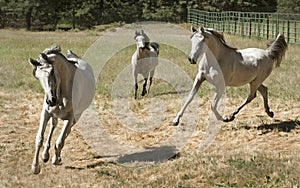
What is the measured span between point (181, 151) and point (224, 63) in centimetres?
182

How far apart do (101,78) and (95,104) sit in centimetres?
373

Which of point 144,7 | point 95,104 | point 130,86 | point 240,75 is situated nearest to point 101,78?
point 130,86

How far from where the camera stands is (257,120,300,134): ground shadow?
8445 millimetres

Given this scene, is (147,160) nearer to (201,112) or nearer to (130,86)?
(201,112)

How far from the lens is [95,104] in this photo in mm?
11062

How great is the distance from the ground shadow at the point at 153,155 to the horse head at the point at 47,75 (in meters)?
1.68

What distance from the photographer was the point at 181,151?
768 centimetres

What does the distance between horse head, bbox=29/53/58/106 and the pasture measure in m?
1.08

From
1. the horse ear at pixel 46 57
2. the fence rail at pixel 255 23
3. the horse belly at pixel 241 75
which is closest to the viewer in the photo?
the horse ear at pixel 46 57

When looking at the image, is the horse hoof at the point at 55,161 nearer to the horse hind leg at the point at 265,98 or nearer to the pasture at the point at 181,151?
the pasture at the point at 181,151

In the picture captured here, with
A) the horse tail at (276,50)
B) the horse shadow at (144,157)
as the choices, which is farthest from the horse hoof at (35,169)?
the horse tail at (276,50)

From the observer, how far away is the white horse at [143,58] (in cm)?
1227

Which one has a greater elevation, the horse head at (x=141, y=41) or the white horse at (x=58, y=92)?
the white horse at (x=58, y=92)

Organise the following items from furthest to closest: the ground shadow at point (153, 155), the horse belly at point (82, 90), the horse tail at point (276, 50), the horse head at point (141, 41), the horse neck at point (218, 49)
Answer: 1. the horse head at point (141, 41)
2. the horse tail at point (276, 50)
3. the horse neck at point (218, 49)
4. the ground shadow at point (153, 155)
5. the horse belly at point (82, 90)
